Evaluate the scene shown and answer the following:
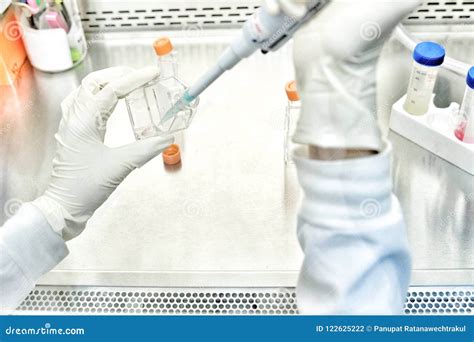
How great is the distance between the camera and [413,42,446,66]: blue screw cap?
120cm

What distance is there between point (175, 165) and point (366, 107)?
0.67 meters

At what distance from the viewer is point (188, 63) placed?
156 centimetres

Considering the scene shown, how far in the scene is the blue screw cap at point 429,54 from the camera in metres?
1.20

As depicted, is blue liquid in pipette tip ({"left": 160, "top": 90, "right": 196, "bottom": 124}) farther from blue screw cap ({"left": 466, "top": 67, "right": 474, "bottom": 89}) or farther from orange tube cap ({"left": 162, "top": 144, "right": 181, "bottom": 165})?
blue screw cap ({"left": 466, "top": 67, "right": 474, "bottom": 89})

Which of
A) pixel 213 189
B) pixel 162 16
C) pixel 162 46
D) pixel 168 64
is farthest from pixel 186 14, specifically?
pixel 213 189

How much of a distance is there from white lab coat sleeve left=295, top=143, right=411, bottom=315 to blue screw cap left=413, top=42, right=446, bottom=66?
1.79ft

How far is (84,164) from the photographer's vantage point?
3.55ft

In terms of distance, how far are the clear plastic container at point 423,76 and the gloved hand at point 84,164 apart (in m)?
0.58

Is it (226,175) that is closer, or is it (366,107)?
(366,107)

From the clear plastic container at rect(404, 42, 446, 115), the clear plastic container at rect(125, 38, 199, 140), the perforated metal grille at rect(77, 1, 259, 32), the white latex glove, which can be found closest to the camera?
the white latex glove

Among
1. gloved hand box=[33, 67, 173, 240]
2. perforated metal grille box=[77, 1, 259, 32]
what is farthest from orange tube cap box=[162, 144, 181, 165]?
perforated metal grille box=[77, 1, 259, 32]

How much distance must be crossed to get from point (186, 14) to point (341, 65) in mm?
969
